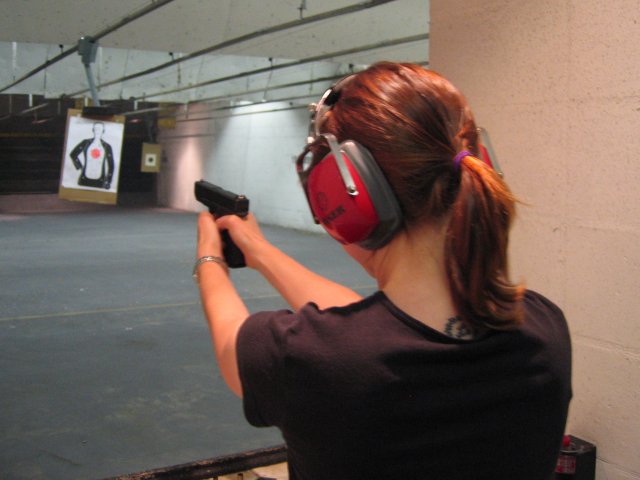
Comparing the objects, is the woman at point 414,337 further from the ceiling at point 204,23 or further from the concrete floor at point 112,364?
the ceiling at point 204,23

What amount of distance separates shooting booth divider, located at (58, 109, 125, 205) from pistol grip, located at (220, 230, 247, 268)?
4950mm

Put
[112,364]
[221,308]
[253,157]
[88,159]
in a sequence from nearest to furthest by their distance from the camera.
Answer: [221,308], [112,364], [88,159], [253,157]

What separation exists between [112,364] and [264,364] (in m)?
3.40

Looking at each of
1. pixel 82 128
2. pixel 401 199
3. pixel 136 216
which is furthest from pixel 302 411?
pixel 136 216

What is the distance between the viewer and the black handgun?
1005 mm

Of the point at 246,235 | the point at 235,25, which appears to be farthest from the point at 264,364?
the point at 235,25

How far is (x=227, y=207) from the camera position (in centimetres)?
106

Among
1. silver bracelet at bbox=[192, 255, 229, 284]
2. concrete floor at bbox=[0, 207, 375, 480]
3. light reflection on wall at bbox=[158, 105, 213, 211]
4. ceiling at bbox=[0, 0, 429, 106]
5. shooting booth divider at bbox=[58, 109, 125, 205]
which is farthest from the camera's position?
light reflection on wall at bbox=[158, 105, 213, 211]

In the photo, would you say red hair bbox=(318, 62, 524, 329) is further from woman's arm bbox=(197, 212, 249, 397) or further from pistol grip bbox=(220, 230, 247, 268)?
pistol grip bbox=(220, 230, 247, 268)

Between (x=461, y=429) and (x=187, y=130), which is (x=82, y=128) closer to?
(x=461, y=429)

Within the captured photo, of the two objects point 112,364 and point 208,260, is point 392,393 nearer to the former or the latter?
point 208,260

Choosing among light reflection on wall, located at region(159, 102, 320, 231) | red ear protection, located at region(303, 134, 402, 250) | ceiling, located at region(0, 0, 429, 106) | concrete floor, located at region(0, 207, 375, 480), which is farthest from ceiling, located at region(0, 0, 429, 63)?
light reflection on wall, located at region(159, 102, 320, 231)

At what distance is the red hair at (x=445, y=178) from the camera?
685mm

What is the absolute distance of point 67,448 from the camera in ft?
9.17
